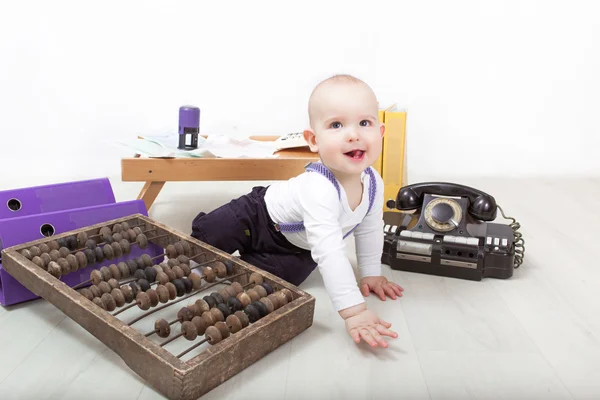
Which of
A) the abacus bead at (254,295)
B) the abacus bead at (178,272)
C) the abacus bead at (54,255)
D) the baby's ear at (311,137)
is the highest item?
the baby's ear at (311,137)

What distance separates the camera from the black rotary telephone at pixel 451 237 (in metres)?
1.70

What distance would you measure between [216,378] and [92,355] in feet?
1.01

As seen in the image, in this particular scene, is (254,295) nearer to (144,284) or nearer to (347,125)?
(144,284)

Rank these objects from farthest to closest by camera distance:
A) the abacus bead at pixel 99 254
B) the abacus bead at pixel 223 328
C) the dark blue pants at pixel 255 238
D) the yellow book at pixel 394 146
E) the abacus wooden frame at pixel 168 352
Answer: the yellow book at pixel 394 146, the dark blue pants at pixel 255 238, the abacus bead at pixel 99 254, the abacus bead at pixel 223 328, the abacus wooden frame at pixel 168 352

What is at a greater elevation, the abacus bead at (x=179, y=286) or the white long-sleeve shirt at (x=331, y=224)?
the white long-sleeve shirt at (x=331, y=224)

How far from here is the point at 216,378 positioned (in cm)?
115

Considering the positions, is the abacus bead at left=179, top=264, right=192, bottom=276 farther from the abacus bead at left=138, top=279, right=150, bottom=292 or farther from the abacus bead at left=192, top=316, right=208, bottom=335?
the abacus bead at left=192, top=316, right=208, bottom=335

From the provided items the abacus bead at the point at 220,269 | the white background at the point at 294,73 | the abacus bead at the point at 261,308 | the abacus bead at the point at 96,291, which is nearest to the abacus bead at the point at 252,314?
the abacus bead at the point at 261,308

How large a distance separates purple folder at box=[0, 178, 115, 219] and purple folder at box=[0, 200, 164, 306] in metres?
0.12

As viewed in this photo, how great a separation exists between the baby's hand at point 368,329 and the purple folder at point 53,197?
2.88 ft

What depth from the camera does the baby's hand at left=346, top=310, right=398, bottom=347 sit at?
49.9 inches

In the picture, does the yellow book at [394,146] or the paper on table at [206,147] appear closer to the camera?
the paper on table at [206,147]

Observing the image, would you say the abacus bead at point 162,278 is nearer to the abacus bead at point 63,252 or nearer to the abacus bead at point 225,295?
the abacus bead at point 225,295

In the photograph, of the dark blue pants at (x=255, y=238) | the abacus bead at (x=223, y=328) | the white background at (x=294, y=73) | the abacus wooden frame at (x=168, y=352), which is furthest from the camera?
the white background at (x=294, y=73)
